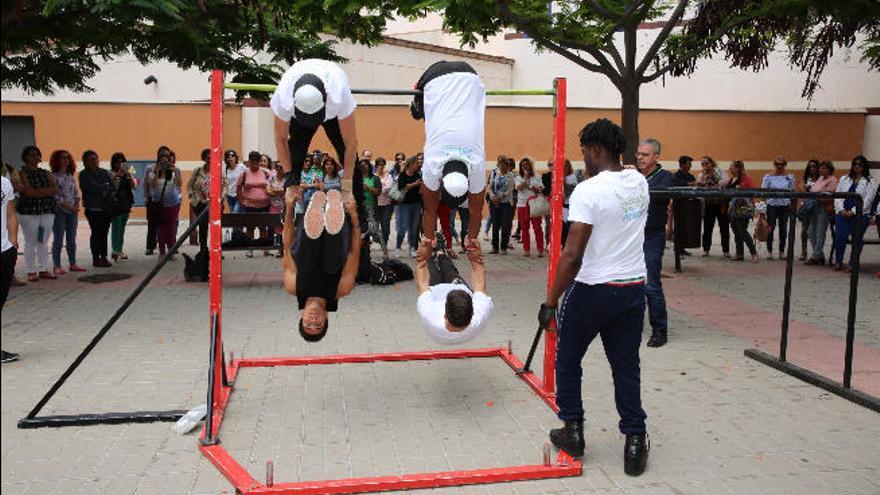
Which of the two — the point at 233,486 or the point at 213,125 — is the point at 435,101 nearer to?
the point at 213,125

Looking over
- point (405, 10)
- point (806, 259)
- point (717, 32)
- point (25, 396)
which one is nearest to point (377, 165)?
point (405, 10)

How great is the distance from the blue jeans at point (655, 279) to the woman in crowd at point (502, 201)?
584cm

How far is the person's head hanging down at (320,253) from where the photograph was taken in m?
4.24

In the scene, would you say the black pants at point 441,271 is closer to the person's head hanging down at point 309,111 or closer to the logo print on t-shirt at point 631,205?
the person's head hanging down at point 309,111

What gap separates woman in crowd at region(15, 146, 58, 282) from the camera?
951 centimetres

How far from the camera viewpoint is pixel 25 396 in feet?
17.8

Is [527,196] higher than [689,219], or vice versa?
[527,196]

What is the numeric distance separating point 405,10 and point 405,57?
12317 millimetres

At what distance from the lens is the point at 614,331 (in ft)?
13.4

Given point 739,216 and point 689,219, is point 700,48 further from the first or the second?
point 739,216

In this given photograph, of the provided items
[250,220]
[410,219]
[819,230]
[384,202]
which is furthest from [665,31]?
[250,220]

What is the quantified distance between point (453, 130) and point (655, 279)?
116 inches

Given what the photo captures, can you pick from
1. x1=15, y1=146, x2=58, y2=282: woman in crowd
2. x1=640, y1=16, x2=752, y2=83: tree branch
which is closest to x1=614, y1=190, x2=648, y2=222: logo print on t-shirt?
x1=640, y1=16, x2=752, y2=83: tree branch

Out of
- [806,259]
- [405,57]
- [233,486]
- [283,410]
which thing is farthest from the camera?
[405,57]
